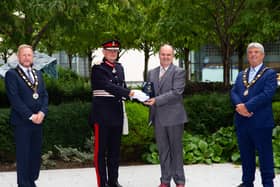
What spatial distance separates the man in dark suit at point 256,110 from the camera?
212 inches

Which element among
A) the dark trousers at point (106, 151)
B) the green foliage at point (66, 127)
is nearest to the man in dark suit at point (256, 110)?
the dark trousers at point (106, 151)

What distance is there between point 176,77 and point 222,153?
2.64 m

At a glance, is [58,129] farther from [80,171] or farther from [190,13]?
[190,13]

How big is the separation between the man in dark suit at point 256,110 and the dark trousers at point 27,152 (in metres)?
2.34

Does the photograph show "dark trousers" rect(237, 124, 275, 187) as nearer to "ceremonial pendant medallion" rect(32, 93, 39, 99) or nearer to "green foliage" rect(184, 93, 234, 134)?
"ceremonial pendant medallion" rect(32, 93, 39, 99)

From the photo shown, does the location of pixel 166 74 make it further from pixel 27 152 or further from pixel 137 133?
pixel 137 133

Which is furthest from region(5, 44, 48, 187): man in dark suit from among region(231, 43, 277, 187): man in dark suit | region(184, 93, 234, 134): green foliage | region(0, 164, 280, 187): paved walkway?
region(184, 93, 234, 134): green foliage

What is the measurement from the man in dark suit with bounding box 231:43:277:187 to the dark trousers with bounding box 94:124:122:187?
1.49 m

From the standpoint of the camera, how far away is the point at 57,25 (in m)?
9.16

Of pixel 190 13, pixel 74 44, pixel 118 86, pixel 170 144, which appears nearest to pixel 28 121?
pixel 118 86

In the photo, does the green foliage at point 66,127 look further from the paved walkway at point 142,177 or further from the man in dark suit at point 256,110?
the man in dark suit at point 256,110

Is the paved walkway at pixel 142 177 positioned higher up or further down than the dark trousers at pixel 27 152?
further down

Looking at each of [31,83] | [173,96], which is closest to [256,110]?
[173,96]

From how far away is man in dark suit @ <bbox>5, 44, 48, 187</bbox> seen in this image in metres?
5.27
